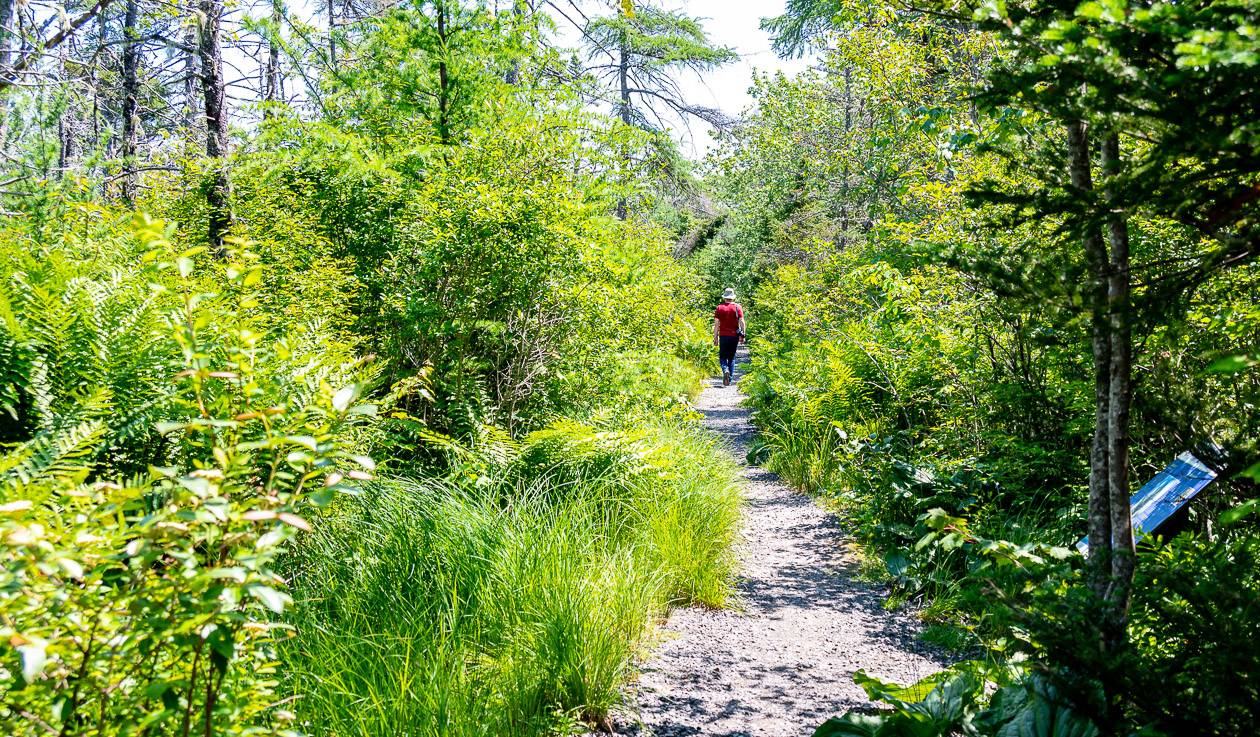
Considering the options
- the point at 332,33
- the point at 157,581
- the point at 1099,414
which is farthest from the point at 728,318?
the point at 157,581

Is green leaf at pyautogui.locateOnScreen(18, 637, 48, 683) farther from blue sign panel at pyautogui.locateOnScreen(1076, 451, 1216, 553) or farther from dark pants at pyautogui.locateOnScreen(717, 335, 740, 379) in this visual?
dark pants at pyautogui.locateOnScreen(717, 335, 740, 379)

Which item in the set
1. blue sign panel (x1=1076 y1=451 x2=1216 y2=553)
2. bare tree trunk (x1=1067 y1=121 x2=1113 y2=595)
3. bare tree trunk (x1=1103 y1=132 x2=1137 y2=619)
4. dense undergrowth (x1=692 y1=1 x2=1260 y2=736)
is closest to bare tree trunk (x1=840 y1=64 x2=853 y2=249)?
dense undergrowth (x1=692 y1=1 x2=1260 y2=736)

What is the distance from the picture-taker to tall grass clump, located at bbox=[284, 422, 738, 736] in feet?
9.02

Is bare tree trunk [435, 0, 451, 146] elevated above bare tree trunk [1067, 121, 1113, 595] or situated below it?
above

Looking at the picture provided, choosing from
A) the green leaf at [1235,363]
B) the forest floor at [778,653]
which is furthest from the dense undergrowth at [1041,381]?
the forest floor at [778,653]

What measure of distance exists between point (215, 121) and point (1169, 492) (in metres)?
7.50

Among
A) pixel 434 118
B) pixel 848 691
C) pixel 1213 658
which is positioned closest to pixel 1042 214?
pixel 1213 658

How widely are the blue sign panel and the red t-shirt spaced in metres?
10.7

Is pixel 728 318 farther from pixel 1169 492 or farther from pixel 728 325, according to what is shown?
pixel 1169 492

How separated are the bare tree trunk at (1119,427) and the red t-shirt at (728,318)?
37.9 ft

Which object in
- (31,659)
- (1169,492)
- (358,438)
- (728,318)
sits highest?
(728,318)

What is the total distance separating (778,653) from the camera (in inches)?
161

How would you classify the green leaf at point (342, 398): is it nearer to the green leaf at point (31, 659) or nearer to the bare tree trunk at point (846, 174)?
the green leaf at point (31, 659)

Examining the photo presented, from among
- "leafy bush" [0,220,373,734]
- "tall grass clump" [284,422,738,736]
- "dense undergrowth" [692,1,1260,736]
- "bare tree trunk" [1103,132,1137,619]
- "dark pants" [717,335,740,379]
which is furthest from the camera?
"dark pants" [717,335,740,379]
